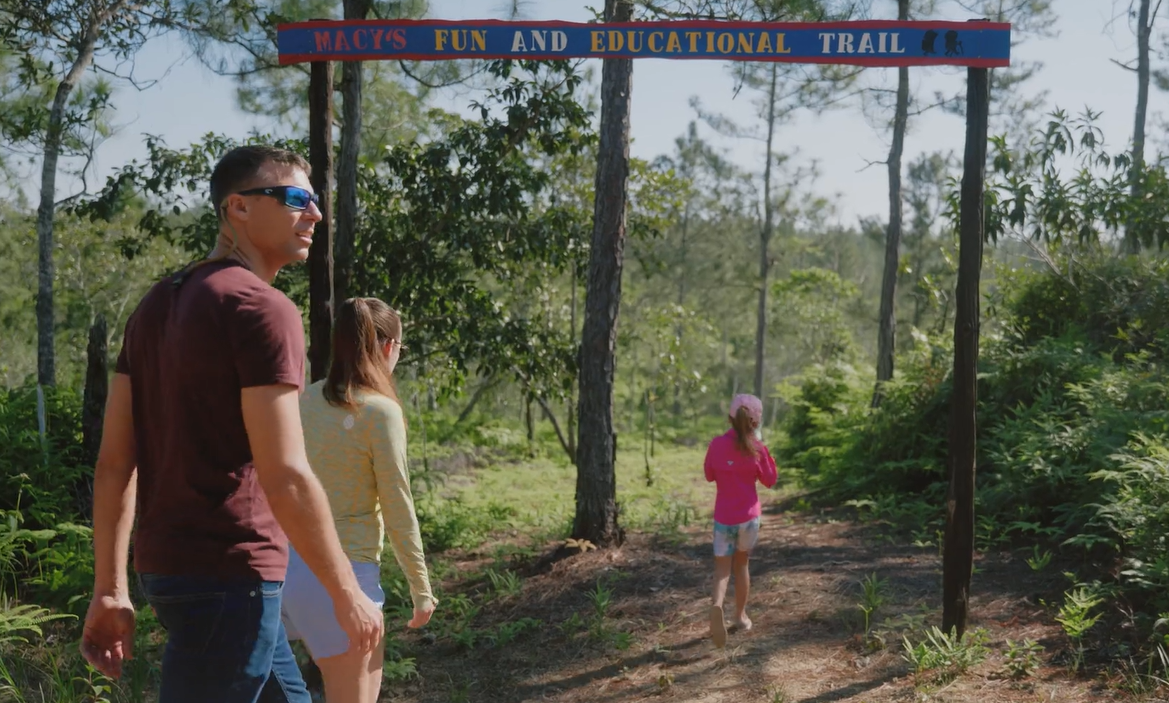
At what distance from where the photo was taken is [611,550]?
8281 mm

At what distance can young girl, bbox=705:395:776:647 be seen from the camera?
5.97 metres

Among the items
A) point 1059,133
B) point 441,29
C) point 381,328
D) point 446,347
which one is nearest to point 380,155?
point 446,347

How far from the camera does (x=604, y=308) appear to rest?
8297 millimetres

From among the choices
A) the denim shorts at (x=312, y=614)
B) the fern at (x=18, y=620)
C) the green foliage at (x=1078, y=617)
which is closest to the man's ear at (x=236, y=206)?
the denim shorts at (x=312, y=614)

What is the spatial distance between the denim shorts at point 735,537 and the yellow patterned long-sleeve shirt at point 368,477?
10.2 feet

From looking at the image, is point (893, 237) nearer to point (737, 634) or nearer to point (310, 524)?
point (737, 634)

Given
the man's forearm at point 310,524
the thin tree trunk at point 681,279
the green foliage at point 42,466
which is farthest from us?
the thin tree trunk at point 681,279

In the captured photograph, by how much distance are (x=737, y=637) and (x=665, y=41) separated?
12.1ft

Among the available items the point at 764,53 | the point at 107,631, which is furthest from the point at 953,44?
the point at 107,631

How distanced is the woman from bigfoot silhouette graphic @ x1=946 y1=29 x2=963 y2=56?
3379 millimetres

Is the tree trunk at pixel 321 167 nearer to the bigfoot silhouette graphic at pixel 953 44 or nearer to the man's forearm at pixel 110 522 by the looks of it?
the man's forearm at pixel 110 522

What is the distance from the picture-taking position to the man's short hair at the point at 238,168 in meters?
2.28

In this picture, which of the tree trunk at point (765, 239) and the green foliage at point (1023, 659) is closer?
the green foliage at point (1023, 659)

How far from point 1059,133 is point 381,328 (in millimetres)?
9457
